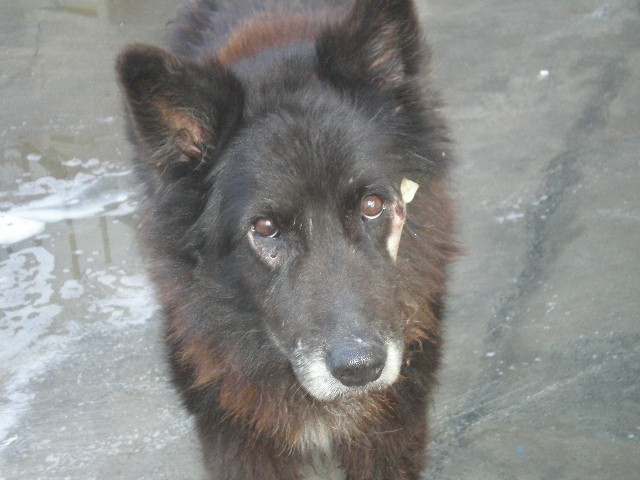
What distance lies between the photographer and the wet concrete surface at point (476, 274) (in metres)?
3.47

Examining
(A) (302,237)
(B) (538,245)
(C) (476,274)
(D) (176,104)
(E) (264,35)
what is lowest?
(C) (476,274)

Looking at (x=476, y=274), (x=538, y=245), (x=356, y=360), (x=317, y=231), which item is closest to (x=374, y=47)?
(x=317, y=231)

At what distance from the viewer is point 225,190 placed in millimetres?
2996

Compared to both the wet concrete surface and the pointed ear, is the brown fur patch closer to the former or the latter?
the pointed ear

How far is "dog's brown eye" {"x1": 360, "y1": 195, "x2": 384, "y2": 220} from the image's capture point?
2.92 meters

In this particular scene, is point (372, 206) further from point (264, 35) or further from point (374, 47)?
point (264, 35)

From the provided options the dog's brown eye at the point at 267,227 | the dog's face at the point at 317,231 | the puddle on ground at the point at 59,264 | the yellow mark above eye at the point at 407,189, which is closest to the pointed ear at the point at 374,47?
the dog's face at the point at 317,231

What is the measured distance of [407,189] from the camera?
3.09m

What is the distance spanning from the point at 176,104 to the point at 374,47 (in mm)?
732

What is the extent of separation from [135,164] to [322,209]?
101 cm

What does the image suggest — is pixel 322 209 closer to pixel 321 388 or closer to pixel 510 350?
pixel 321 388

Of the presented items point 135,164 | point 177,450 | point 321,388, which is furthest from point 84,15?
point 321,388

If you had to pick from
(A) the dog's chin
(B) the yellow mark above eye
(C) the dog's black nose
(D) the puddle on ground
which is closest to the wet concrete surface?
(D) the puddle on ground

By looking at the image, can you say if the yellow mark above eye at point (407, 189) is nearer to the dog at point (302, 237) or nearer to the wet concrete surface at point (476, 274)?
the dog at point (302, 237)
